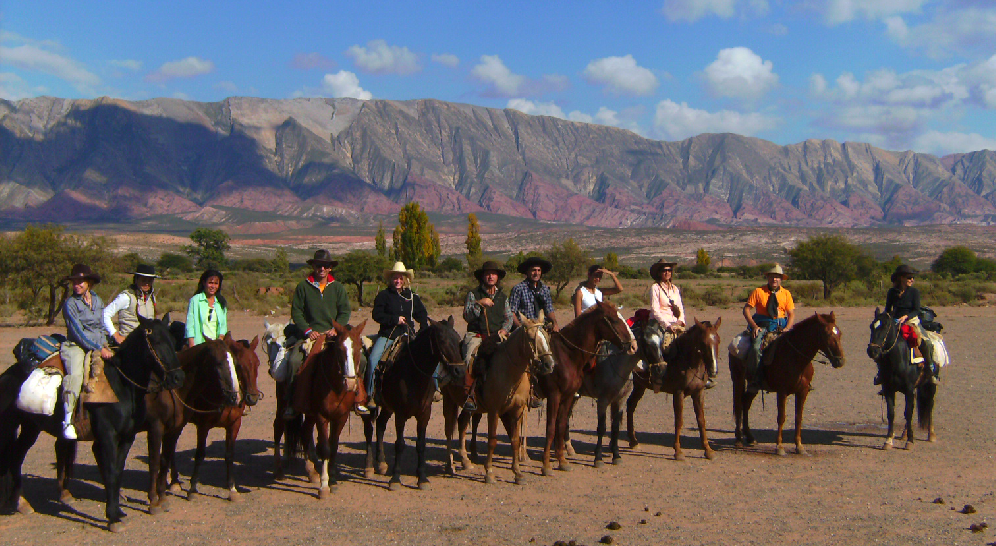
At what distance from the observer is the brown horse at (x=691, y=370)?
34.4 ft

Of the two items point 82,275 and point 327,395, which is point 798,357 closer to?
point 327,395

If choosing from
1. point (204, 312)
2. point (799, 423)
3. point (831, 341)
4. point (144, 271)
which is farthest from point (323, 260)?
point (799, 423)

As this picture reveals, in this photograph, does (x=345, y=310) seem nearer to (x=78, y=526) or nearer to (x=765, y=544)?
(x=78, y=526)

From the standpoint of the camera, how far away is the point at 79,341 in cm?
802

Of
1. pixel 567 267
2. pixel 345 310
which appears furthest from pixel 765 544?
pixel 567 267

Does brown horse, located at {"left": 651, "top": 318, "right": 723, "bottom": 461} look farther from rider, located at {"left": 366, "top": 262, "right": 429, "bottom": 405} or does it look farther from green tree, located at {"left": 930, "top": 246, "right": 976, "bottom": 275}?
green tree, located at {"left": 930, "top": 246, "right": 976, "bottom": 275}

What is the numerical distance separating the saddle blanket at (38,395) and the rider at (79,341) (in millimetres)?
143

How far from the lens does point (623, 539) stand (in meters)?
7.52

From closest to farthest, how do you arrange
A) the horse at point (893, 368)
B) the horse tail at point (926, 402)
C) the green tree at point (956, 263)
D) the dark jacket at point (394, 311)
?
the dark jacket at point (394, 311) → the horse at point (893, 368) → the horse tail at point (926, 402) → the green tree at point (956, 263)

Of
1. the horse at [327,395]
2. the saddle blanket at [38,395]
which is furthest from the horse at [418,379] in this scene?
the saddle blanket at [38,395]

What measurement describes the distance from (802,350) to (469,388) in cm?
477

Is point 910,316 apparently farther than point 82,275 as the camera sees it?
Yes

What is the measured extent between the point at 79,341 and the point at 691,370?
7417mm

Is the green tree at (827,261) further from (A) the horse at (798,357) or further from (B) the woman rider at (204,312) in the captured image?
(B) the woman rider at (204,312)
